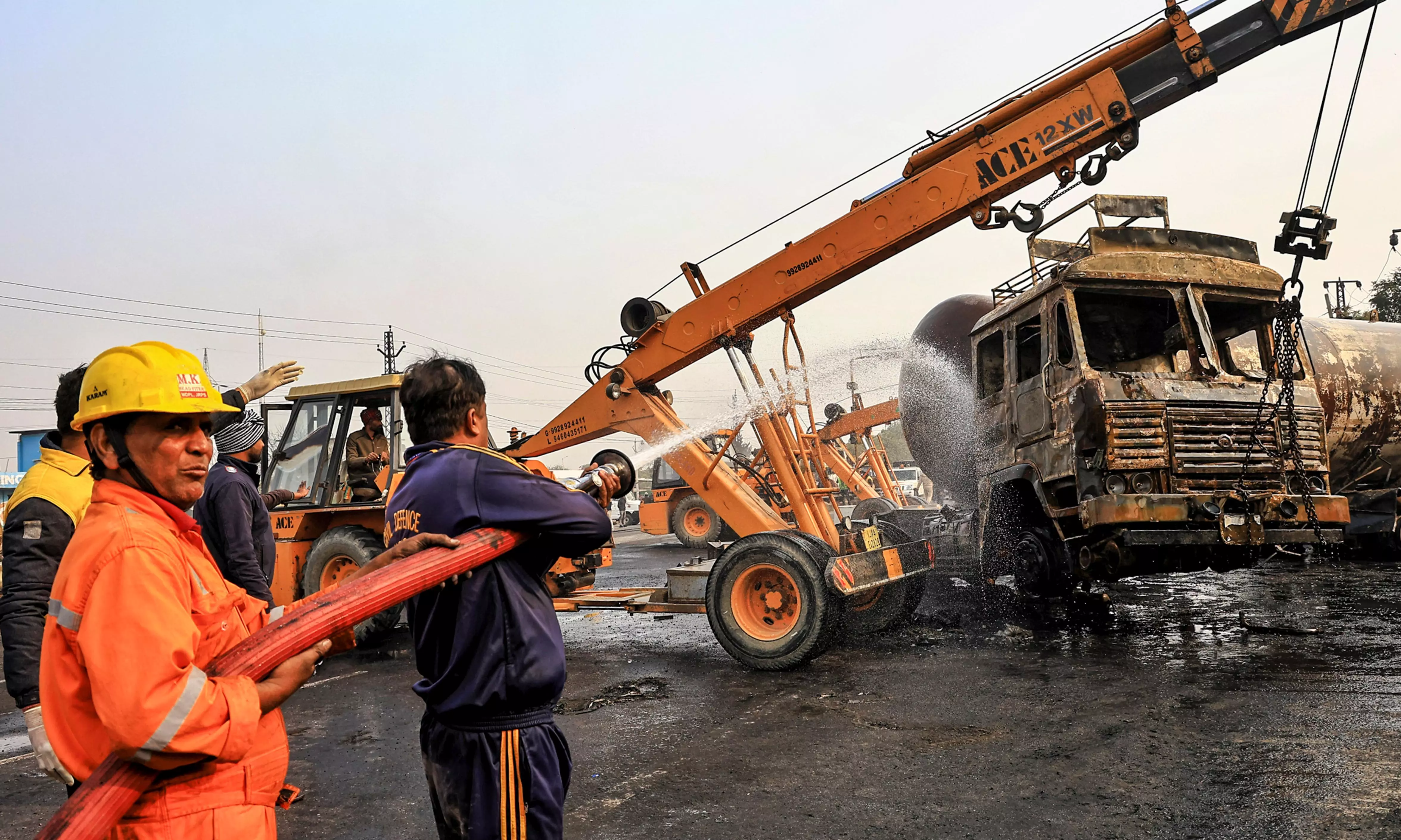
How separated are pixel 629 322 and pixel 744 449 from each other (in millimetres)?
10386

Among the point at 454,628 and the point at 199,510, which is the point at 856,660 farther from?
the point at 454,628

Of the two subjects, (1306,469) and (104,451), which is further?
(1306,469)

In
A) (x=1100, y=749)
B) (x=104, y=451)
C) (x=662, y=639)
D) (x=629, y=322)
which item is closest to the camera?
(x=104, y=451)

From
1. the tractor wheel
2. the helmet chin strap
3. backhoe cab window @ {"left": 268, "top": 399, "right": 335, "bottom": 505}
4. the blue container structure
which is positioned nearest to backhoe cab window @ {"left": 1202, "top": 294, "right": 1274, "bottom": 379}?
the tractor wheel

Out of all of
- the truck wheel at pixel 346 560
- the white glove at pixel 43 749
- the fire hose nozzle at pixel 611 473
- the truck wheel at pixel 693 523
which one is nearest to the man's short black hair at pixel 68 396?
the white glove at pixel 43 749

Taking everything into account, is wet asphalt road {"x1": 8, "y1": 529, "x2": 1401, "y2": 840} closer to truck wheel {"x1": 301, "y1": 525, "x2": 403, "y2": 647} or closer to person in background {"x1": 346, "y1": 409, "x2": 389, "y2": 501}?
truck wheel {"x1": 301, "y1": 525, "x2": 403, "y2": 647}

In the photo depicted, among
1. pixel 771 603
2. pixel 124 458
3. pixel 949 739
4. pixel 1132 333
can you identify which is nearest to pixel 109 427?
pixel 124 458

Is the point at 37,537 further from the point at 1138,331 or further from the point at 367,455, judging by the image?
the point at 1138,331

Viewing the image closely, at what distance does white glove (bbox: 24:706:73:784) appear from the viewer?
1.92 metres

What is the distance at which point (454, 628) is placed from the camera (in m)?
2.13

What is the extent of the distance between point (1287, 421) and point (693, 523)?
47.8ft

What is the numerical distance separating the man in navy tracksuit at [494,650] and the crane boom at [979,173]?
4.90 m

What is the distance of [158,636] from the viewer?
1492 mm

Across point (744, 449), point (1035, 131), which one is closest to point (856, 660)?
point (1035, 131)
